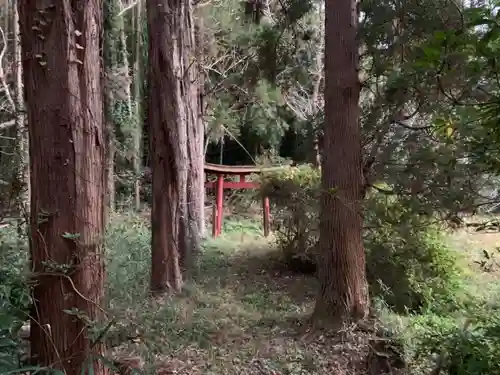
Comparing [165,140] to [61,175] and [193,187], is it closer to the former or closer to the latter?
[193,187]

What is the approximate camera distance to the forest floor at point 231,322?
479 cm

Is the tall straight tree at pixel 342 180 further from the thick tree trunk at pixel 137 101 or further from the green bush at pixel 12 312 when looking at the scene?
the thick tree trunk at pixel 137 101

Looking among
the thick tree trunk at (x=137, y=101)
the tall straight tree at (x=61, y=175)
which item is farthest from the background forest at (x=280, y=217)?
the thick tree trunk at (x=137, y=101)

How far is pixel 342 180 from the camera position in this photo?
5.57 m

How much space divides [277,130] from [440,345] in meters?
17.0

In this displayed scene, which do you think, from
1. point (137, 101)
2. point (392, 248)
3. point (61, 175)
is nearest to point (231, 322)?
point (392, 248)

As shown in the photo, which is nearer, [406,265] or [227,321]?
[227,321]

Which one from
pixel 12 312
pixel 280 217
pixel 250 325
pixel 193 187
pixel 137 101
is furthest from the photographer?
pixel 137 101

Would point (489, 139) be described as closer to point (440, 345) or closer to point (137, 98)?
point (440, 345)

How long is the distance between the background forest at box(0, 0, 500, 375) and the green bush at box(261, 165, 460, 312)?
0.09ft

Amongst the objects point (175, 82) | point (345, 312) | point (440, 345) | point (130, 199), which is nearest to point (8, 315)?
point (440, 345)

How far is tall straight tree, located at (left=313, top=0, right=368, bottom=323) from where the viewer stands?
5562mm

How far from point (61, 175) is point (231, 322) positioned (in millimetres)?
3500

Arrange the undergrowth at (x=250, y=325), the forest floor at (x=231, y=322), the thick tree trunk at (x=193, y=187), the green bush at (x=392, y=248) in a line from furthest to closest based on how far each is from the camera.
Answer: the thick tree trunk at (x=193, y=187) < the green bush at (x=392, y=248) < the forest floor at (x=231, y=322) < the undergrowth at (x=250, y=325)
